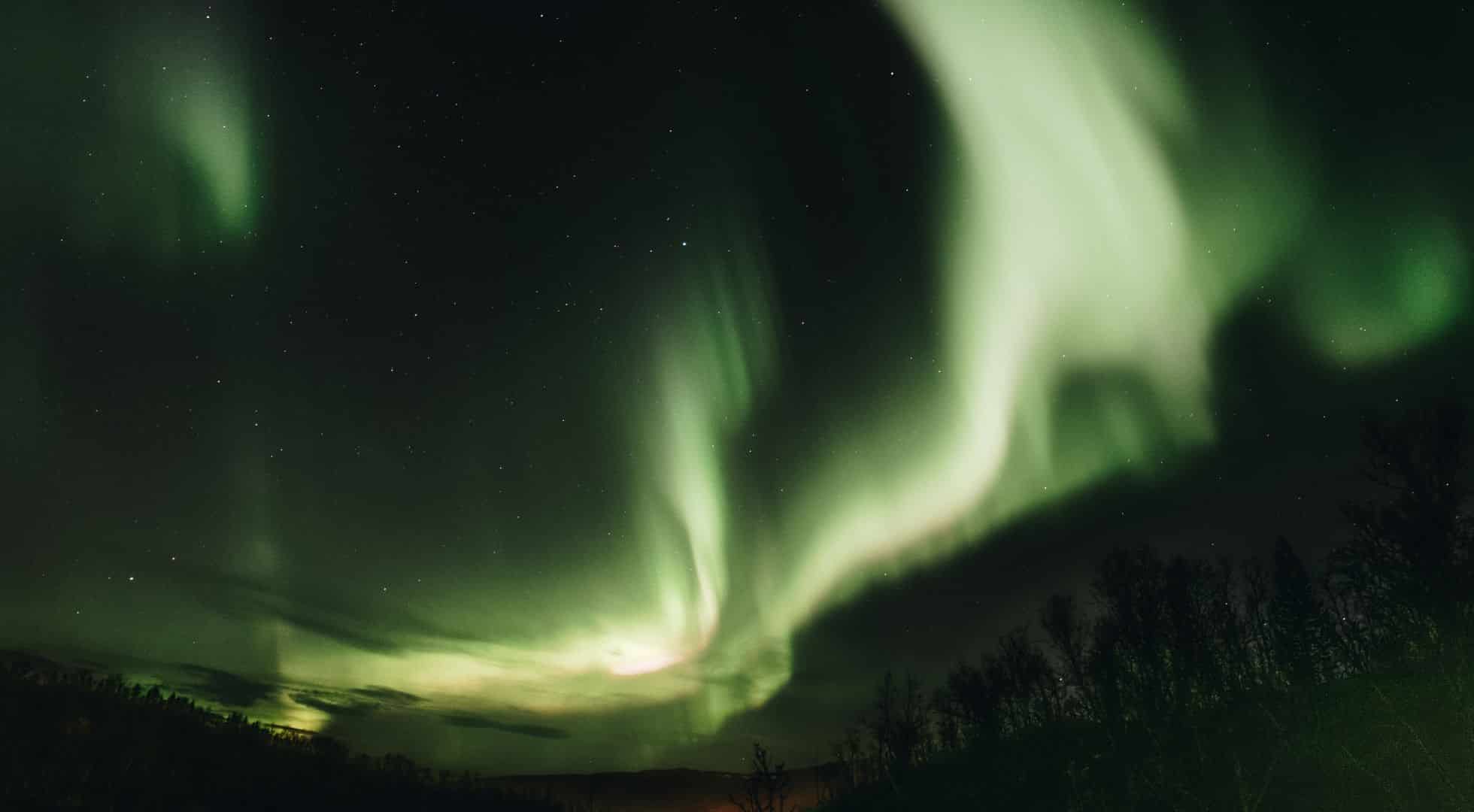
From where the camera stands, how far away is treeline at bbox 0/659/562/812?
35000 millimetres

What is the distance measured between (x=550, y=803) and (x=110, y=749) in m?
72.6

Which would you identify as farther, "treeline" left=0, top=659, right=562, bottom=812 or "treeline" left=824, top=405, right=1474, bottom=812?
"treeline" left=0, top=659, right=562, bottom=812

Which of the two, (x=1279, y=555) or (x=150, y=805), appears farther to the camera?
(x=1279, y=555)

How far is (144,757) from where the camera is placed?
141 feet

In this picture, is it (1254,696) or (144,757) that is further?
(144,757)

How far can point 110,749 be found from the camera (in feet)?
138

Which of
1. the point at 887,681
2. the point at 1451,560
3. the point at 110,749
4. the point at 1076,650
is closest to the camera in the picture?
the point at 1451,560

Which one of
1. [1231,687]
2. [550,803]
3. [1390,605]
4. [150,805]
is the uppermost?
[1390,605]

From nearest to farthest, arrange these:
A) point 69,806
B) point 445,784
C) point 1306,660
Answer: point 69,806
point 1306,660
point 445,784

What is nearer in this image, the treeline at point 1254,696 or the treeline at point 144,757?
the treeline at point 1254,696

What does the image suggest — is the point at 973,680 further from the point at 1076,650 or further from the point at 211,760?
the point at 211,760

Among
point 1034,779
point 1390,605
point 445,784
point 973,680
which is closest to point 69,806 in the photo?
point 1034,779

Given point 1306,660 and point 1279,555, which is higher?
point 1279,555

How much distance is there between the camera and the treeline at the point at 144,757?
1378 inches
